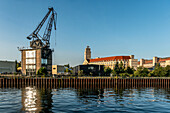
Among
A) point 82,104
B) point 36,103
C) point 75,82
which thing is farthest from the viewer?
point 75,82

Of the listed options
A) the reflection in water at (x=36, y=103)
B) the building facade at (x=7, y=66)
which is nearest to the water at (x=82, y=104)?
the reflection in water at (x=36, y=103)

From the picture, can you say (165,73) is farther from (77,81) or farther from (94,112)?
(94,112)

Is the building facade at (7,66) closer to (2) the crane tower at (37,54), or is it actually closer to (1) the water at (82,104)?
(2) the crane tower at (37,54)

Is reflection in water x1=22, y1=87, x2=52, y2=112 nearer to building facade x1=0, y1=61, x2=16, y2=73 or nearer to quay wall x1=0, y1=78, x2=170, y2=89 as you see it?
quay wall x1=0, y1=78, x2=170, y2=89

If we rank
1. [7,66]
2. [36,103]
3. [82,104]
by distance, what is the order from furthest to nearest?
[7,66] → [36,103] → [82,104]

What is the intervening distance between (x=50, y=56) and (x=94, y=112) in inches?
3365

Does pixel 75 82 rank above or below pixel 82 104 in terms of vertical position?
below

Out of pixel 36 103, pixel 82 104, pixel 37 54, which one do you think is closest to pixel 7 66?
pixel 37 54

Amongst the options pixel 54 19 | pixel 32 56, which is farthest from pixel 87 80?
pixel 54 19

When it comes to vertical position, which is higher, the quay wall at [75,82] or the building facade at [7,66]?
the building facade at [7,66]

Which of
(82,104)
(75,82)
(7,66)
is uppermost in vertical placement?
(7,66)

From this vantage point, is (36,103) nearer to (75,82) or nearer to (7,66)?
(75,82)

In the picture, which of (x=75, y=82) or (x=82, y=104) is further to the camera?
(x=75, y=82)

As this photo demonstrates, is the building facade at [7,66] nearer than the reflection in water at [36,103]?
No
